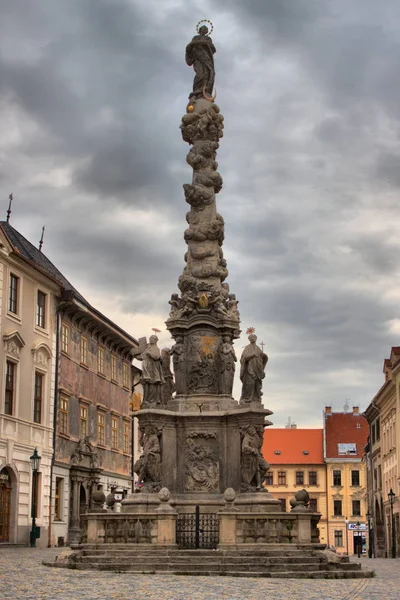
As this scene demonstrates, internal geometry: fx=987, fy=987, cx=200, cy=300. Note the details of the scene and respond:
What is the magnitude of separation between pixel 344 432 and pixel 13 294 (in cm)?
5967

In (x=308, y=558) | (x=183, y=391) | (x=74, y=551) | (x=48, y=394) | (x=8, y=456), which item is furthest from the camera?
(x=48, y=394)

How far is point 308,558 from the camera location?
62.9 feet

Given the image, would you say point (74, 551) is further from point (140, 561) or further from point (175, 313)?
point (175, 313)

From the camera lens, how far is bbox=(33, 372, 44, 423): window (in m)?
37.7

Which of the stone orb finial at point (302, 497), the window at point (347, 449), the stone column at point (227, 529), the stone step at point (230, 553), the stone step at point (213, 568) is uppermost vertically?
the window at point (347, 449)

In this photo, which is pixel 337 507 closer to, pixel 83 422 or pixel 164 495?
pixel 83 422

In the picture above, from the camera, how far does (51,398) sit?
39219 millimetres

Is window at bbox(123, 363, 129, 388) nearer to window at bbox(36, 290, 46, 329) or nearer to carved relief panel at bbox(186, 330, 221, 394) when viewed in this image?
window at bbox(36, 290, 46, 329)

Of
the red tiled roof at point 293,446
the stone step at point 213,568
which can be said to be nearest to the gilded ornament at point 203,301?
A: the stone step at point 213,568

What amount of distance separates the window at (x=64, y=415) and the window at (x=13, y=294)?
5.33 metres

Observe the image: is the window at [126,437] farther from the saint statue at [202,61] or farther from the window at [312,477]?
the window at [312,477]

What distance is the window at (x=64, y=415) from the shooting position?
4019cm

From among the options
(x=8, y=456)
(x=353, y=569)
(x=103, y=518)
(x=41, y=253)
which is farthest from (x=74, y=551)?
(x=41, y=253)

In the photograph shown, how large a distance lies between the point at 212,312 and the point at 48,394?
16.5 metres
